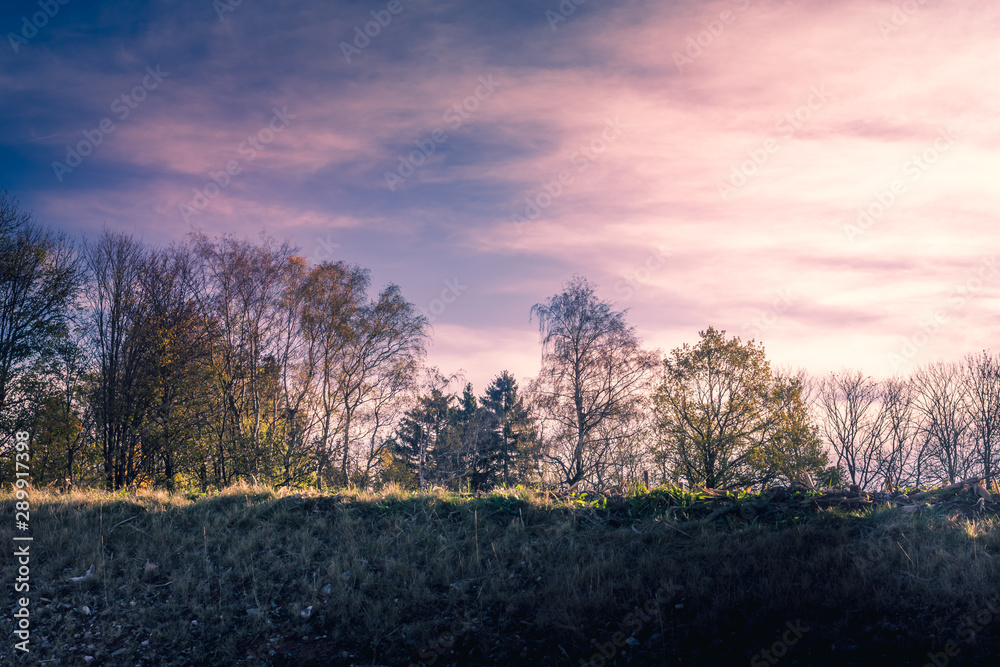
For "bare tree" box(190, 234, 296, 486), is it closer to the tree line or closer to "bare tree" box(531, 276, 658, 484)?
the tree line

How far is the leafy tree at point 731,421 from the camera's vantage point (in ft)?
82.6

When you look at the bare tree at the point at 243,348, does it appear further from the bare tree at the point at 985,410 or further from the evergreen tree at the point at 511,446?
the bare tree at the point at 985,410

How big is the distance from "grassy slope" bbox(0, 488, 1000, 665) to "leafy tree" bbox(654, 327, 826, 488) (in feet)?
61.3

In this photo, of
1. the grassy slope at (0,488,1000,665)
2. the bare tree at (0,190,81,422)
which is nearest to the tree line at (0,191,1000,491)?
the bare tree at (0,190,81,422)

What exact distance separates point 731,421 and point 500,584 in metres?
21.6

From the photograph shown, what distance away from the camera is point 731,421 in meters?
25.8

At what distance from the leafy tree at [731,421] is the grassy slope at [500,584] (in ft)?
61.3

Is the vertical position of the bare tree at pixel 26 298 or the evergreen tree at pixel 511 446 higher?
the bare tree at pixel 26 298

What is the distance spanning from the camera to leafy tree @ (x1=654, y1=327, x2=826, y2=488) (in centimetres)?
2517

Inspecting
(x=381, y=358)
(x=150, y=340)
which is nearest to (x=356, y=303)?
(x=381, y=358)

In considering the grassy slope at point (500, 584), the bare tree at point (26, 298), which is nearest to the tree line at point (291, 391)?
the bare tree at point (26, 298)

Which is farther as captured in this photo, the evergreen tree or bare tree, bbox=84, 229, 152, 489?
the evergreen tree

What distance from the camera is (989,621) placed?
16.5 feet

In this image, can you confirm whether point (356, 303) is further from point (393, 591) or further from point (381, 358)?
point (393, 591)
